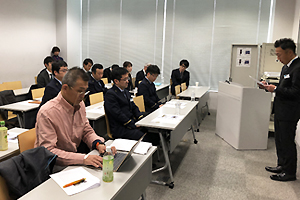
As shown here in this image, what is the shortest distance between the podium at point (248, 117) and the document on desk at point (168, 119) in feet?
4.37

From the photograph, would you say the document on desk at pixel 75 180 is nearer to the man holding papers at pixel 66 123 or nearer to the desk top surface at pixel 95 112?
the man holding papers at pixel 66 123

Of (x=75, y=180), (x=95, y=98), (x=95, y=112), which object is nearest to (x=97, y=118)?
(x=95, y=112)

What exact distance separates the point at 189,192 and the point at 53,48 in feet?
21.7

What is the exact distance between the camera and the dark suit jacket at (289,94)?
290 cm

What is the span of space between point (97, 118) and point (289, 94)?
7.86 ft

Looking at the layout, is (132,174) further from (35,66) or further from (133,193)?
(35,66)

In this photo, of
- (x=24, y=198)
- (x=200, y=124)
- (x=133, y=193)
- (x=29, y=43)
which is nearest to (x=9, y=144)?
(x=24, y=198)

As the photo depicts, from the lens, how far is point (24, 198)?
1.37 meters

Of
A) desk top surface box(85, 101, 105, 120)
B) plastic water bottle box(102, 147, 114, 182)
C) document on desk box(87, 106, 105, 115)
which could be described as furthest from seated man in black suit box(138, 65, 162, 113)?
plastic water bottle box(102, 147, 114, 182)

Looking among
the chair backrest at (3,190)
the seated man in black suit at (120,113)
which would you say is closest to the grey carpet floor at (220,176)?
the seated man in black suit at (120,113)

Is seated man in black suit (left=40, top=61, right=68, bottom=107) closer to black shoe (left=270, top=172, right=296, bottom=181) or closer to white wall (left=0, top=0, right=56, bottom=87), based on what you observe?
black shoe (left=270, top=172, right=296, bottom=181)

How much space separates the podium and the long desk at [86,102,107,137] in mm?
2194

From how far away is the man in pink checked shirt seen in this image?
1.83 meters

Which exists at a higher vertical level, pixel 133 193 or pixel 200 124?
pixel 133 193
